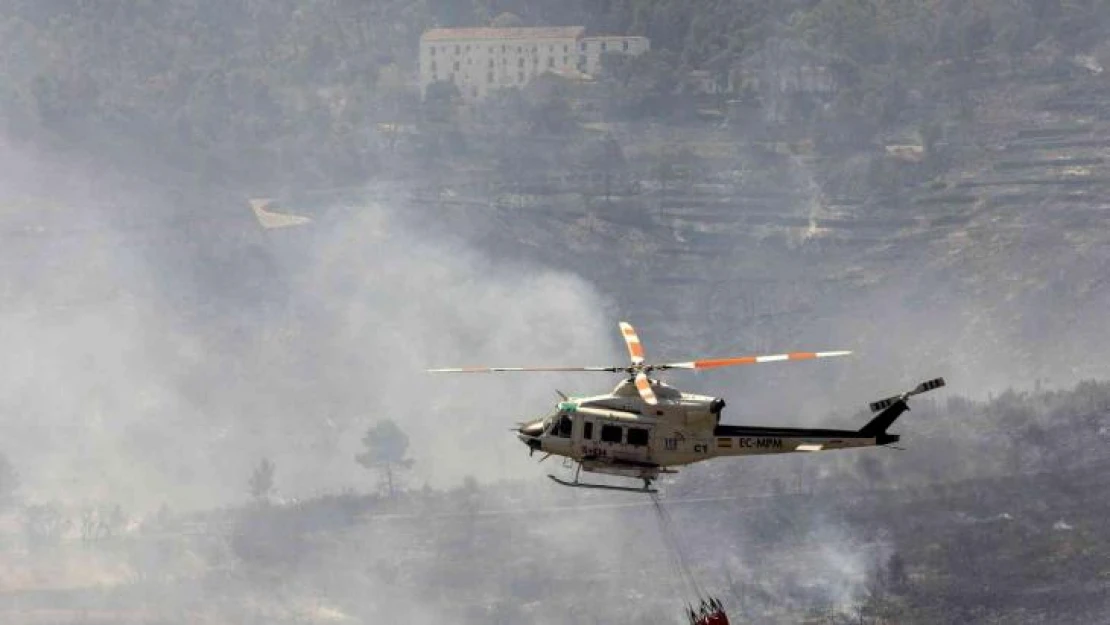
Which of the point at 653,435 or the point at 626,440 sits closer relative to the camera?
the point at 653,435

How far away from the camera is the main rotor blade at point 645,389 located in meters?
90.3

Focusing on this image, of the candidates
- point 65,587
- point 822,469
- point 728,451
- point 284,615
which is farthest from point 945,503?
point 728,451

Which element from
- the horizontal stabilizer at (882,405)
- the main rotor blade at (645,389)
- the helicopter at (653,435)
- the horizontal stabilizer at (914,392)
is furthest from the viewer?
the helicopter at (653,435)

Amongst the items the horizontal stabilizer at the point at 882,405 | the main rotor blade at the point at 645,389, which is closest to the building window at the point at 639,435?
the main rotor blade at the point at 645,389

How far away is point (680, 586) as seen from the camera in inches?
6240

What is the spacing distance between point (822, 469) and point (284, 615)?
36.9m

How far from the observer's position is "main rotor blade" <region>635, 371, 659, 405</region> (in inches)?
3556

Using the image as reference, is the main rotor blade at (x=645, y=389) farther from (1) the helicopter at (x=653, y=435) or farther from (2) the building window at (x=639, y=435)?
(2) the building window at (x=639, y=435)

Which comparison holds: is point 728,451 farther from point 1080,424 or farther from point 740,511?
point 1080,424

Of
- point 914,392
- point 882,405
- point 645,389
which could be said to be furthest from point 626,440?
point 914,392

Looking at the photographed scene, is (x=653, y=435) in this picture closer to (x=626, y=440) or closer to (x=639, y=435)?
(x=639, y=435)

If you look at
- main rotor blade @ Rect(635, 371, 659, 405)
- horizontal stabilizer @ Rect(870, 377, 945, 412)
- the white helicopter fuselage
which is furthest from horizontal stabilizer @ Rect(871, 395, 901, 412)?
main rotor blade @ Rect(635, 371, 659, 405)

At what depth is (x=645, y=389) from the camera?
90812 millimetres

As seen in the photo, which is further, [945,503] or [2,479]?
[2,479]
